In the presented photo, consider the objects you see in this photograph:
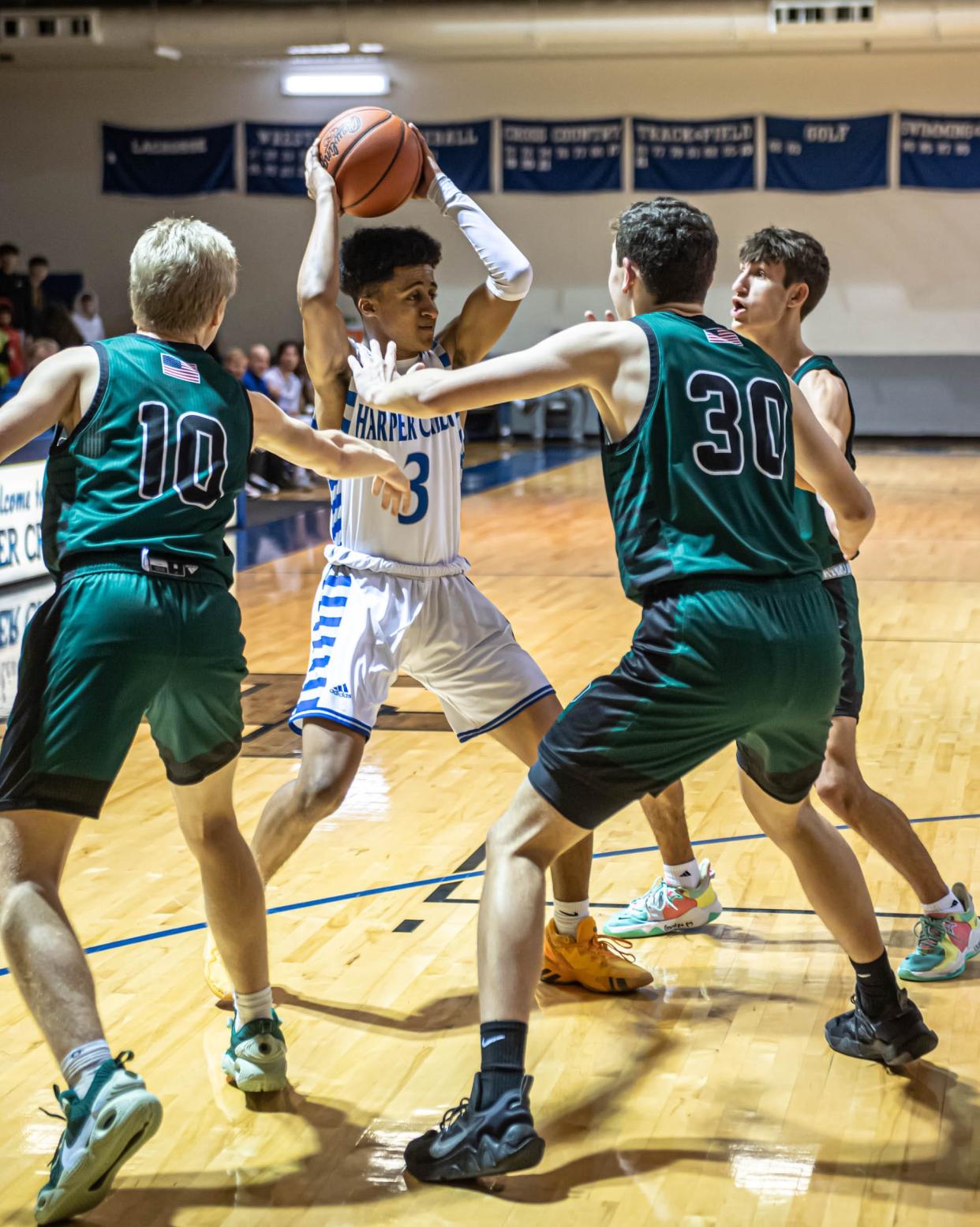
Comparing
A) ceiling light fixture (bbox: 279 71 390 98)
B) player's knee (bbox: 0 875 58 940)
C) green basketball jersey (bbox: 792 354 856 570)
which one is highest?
ceiling light fixture (bbox: 279 71 390 98)

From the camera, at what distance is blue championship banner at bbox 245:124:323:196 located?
20562 millimetres

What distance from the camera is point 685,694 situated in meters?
2.76

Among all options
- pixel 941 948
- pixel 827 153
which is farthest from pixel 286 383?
pixel 941 948

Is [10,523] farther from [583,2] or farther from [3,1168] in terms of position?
[583,2]

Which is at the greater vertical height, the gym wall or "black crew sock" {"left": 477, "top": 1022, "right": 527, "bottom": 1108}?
the gym wall

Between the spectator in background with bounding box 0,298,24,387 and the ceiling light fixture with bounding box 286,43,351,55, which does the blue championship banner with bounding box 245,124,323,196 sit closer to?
the ceiling light fixture with bounding box 286,43,351,55

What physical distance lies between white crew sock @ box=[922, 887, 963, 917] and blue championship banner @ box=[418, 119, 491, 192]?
17.6 m

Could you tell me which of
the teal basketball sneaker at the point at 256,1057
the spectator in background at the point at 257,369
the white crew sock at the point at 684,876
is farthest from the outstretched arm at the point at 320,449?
the spectator in background at the point at 257,369

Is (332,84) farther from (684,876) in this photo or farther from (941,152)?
(684,876)

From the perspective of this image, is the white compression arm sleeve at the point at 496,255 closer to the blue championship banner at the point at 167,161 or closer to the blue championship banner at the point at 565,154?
the blue championship banner at the point at 565,154

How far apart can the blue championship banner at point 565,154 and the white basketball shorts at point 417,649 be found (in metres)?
17.2

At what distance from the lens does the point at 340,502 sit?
3.85 metres

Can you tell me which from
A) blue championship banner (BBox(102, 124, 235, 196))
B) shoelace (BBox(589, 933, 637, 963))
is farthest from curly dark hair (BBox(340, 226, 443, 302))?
blue championship banner (BBox(102, 124, 235, 196))

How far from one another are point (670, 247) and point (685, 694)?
2.76 ft
